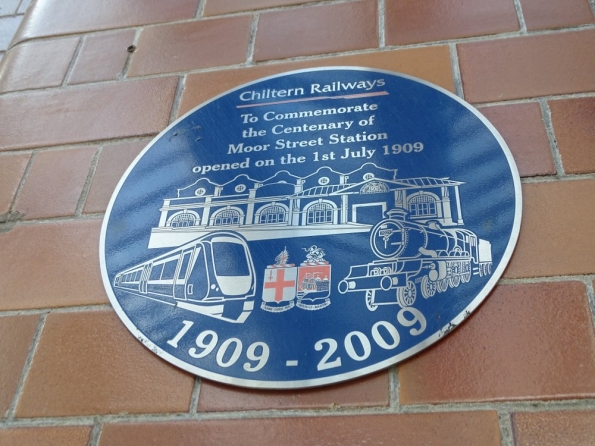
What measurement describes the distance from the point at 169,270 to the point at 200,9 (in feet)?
1.78

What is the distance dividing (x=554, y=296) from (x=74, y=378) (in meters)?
0.54

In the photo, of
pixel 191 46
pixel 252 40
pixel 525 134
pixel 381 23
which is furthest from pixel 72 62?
pixel 525 134

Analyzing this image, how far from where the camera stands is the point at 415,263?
69 cm

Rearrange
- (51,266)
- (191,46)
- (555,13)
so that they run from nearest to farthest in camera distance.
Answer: (51,266) → (555,13) → (191,46)

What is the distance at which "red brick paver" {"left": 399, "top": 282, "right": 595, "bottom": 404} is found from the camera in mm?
616

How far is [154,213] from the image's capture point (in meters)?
0.81

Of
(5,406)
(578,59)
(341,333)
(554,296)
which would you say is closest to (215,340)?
(341,333)

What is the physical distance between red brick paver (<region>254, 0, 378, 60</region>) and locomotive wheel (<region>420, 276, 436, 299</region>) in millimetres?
431

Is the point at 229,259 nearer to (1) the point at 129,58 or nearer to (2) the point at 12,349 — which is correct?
(2) the point at 12,349

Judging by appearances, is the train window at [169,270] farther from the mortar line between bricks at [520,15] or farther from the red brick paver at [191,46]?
the mortar line between bricks at [520,15]

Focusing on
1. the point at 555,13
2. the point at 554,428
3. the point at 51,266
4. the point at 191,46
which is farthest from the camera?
the point at 191,46

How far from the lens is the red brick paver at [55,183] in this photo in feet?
2.85

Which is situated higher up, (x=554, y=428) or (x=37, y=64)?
(x=37, y=64)

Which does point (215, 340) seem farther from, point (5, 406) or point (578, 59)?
point (578, 59)
